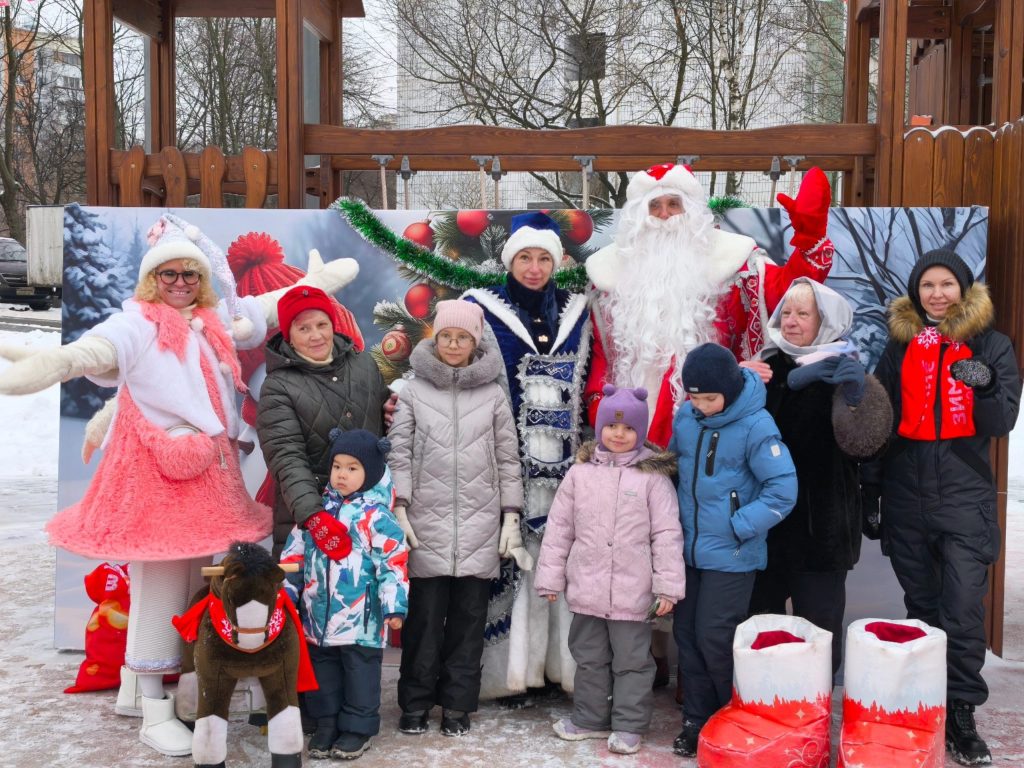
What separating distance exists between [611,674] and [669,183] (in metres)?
1.88

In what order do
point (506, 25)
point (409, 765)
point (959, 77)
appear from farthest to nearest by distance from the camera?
point (506, 25)
point (959, 77)
point (409, 765)

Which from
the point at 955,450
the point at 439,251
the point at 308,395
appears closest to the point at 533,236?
the point at 439,251

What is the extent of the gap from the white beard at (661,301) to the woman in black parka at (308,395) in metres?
0.97

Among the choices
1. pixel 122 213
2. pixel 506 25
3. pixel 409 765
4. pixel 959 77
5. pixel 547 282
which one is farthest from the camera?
pixel 506 25

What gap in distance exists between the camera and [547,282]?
421 centimetres

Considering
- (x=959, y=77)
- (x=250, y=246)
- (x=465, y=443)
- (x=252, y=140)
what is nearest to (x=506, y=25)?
(x=252, y=140)

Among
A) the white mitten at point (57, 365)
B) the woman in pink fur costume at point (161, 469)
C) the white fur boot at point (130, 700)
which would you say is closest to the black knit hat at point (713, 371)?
the woman in pink fur costume at point (161, 469)

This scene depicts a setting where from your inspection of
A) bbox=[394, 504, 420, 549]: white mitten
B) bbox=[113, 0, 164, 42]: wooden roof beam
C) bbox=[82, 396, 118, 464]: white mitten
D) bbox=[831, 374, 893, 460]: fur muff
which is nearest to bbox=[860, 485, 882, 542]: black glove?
bbox=[831, 374, 893, 460]: fur muff

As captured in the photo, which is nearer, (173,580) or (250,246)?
(173,580)

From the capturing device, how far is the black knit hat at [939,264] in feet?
12.5

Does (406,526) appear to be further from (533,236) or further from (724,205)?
(724,205)

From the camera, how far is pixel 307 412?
385cm

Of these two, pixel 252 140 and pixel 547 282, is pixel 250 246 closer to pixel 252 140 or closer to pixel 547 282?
pixel 547 282

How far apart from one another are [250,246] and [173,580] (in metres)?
1.59
